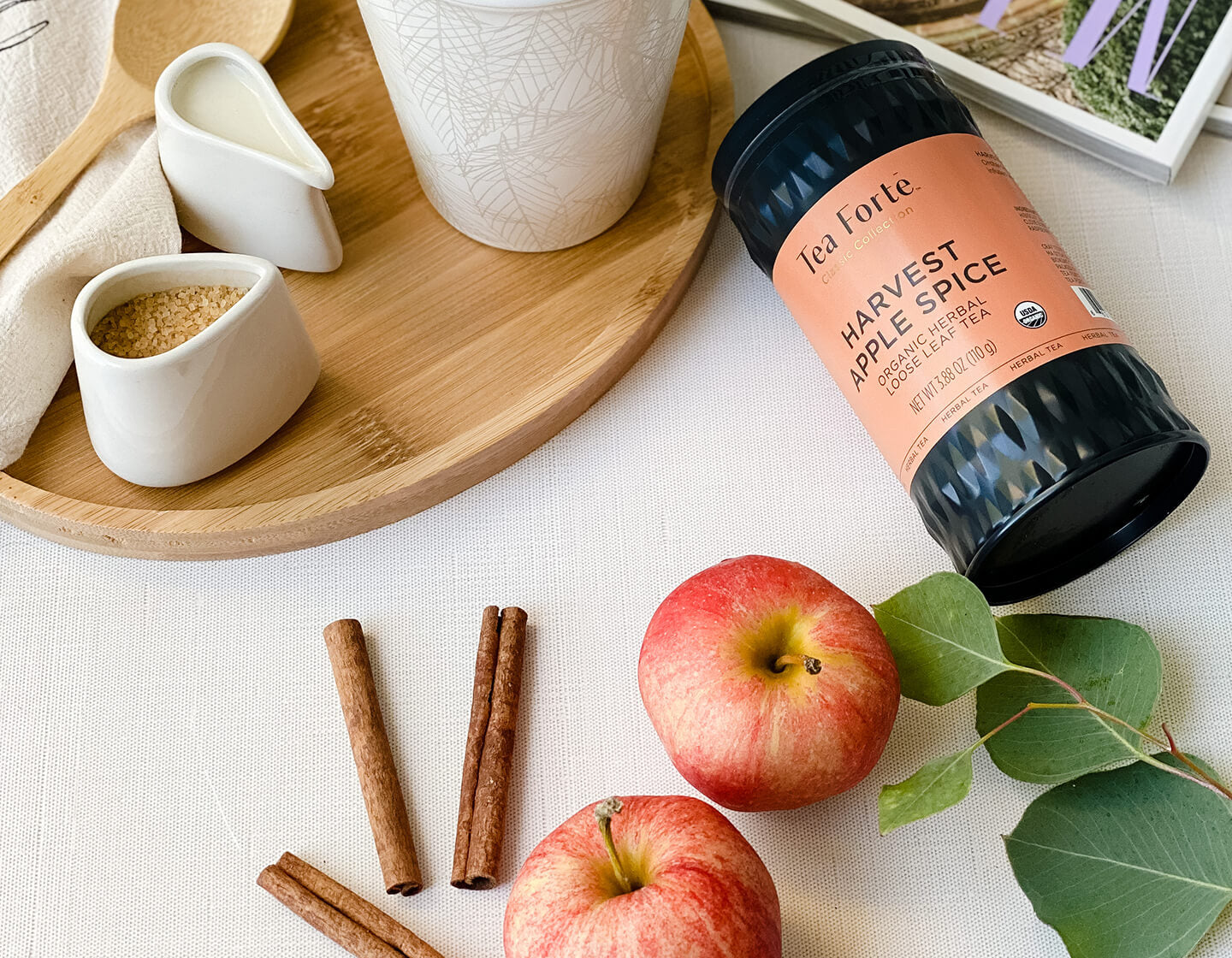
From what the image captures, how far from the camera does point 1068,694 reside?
18.3 inches

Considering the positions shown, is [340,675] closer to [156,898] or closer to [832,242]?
[156,898]

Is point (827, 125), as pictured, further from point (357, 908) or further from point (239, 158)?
point (357, 908)

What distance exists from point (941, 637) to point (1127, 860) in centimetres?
11

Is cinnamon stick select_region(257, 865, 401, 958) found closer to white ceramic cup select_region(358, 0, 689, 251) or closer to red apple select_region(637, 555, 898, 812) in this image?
red apple select_region(637, 555, 898, 812)

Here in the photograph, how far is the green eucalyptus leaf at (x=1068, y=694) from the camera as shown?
448 millimetres

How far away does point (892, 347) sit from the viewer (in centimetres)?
48

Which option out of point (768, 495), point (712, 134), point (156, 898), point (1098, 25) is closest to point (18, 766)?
point (156, 898)

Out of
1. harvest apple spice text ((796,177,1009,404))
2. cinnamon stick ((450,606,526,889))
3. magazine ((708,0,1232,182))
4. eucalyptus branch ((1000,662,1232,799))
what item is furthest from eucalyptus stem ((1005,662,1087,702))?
magazine ((708,0,1232,182))

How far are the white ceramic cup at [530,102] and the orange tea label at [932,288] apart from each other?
4.2 inches

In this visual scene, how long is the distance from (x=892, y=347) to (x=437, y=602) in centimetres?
25

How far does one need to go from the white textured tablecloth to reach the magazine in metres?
0.08

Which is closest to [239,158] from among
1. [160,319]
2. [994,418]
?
[160,319]

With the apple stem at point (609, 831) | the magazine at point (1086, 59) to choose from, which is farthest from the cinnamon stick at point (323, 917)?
the magazine at point (1086, 59)

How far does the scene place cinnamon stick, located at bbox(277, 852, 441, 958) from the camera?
0.45 meters
